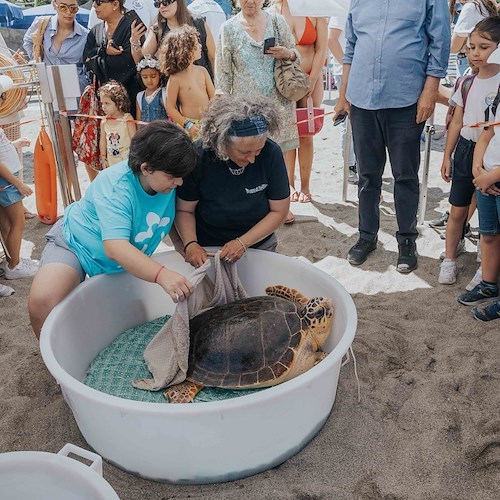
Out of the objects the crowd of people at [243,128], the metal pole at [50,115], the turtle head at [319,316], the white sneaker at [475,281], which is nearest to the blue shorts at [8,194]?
the crowd of people at [243,128]

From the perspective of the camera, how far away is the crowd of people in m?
1.84

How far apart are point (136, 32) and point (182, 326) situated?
2.39 m

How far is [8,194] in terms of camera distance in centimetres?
283

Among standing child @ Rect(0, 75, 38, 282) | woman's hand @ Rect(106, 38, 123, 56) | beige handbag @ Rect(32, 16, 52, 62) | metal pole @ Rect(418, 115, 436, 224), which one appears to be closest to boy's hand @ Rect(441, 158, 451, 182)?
metal pole @ Rect(418, 115, 436, 224)

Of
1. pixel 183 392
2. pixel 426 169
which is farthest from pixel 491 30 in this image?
pixel 183 392

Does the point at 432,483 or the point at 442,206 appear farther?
the point at 442,206

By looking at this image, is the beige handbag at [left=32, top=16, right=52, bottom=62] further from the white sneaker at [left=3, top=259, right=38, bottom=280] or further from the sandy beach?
the sandy beach

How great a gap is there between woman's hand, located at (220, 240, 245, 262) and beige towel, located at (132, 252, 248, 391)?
26 mm

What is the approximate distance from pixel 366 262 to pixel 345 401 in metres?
1.27

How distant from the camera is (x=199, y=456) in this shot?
1.50 m

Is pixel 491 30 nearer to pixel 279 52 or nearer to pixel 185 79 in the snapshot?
pixel 279 52

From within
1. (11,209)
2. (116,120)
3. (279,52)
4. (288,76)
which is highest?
(279,52)

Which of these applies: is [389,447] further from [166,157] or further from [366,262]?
[366,262]

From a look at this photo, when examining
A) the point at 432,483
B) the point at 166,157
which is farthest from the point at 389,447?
the point at 166,157
